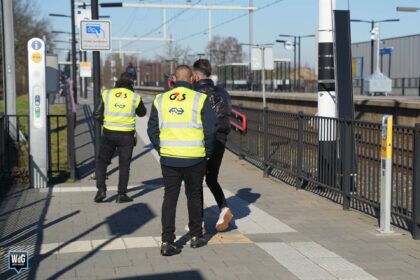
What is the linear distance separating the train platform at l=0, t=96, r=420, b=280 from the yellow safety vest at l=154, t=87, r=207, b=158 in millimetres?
1021

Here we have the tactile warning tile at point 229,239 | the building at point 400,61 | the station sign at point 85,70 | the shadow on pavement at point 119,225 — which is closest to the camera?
the shadow on pavement at point 119,225

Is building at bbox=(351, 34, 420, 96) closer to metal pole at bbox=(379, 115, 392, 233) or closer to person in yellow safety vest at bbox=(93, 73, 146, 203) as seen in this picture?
person in yellow safety vest at bbox=(93, 73, 146, 203)

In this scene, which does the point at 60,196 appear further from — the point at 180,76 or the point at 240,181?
the point at 180,76

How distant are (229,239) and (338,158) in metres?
2.52

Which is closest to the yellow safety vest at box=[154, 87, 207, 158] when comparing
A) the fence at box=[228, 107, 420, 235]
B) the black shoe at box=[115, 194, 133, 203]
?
the fence at box=[228, 107, 420, 235]

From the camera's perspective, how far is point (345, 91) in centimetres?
955

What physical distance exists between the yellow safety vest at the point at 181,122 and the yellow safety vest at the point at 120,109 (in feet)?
9.02

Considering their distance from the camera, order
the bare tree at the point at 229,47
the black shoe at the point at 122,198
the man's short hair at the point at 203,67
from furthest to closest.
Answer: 1. the bare tree at the point at 229,47
2. the black shoe at the point at 122,198
3. the man's short hair at the point at 203,67

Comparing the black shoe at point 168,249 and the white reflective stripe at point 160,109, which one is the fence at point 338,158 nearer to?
the black shoe at point 168,249

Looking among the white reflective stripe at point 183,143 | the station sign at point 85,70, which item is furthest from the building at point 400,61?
the white reflective stripe at point 183,143

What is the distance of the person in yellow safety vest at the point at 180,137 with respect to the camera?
5.69 meters

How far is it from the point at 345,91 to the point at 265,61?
982cm

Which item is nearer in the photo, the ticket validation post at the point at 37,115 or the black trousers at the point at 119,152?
the black trousers at the point at 119,152

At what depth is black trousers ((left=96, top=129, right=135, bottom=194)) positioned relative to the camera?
848 cm
